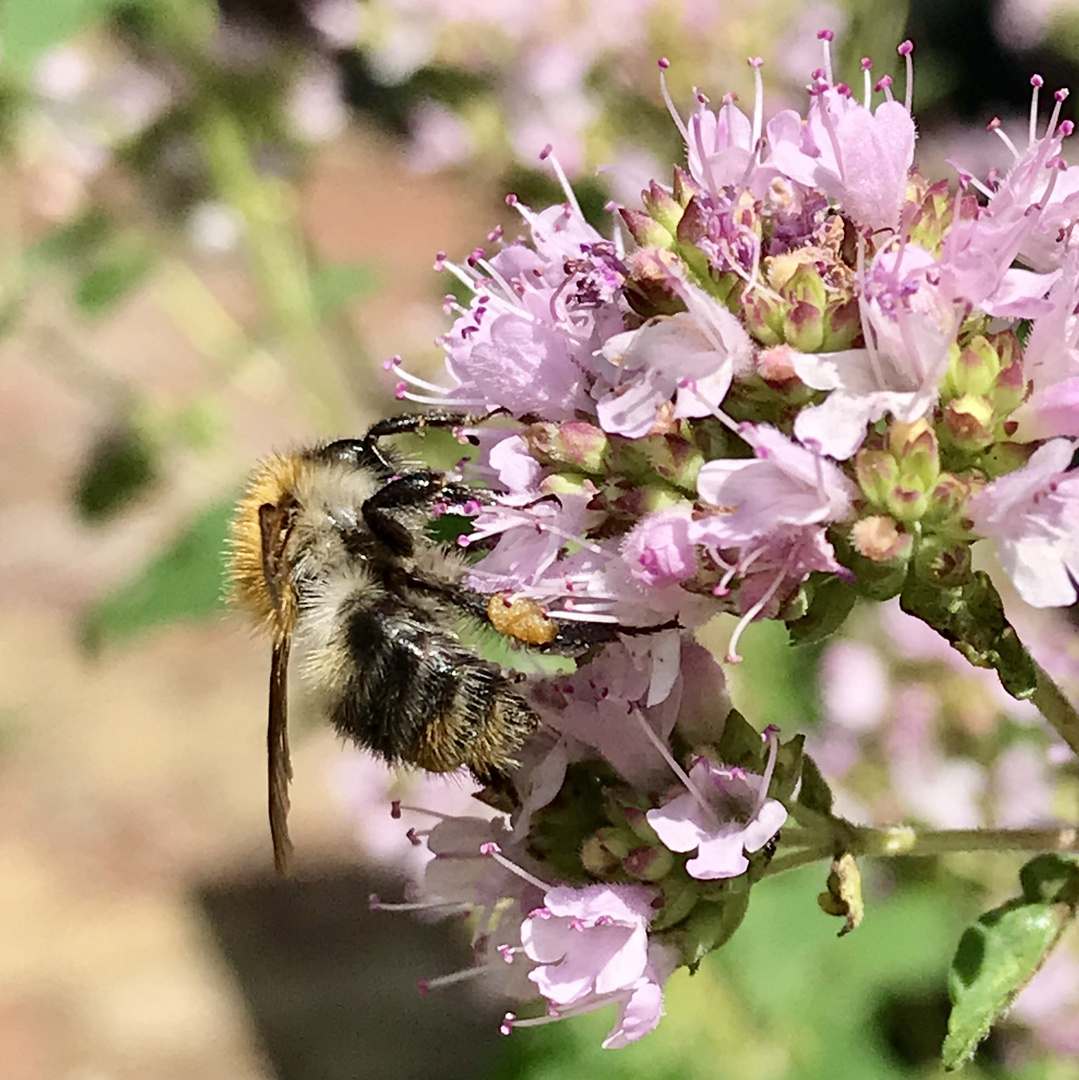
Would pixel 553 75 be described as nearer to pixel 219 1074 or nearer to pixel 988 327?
pixel 988 327

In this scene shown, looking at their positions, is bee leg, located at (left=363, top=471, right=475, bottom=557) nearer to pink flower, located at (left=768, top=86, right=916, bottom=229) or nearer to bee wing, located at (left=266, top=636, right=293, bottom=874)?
bee wing, located at (left=266, top=636, right=293, bottom=874)

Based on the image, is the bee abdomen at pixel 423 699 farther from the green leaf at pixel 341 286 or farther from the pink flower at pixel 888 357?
the green leaf at pixel 341 286

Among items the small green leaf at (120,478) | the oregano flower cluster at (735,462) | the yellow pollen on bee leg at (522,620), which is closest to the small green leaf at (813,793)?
the oregano flower cluster at (735,462)

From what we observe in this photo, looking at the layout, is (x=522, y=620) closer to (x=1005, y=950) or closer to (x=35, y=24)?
(x=1005, y=950)

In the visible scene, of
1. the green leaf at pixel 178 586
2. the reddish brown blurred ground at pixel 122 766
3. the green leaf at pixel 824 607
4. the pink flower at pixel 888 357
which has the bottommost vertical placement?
the reddish brown blurred ground at pixel 122 766

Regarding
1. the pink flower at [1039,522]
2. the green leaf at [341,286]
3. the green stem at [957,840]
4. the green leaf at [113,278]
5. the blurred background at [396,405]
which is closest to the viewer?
the pink flower at [1039,522]

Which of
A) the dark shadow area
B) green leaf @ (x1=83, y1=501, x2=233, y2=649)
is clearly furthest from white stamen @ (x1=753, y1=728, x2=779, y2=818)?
the dark shadow area

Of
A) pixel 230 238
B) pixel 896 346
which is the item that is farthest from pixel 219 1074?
pixel 896 346
